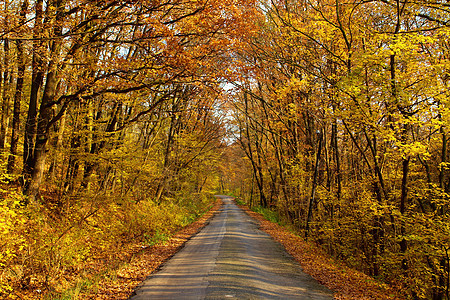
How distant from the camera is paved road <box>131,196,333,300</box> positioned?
5.96m

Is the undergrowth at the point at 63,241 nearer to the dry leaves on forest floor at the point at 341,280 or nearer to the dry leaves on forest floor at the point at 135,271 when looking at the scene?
the dry leaves on forest floor at the point at 135,271

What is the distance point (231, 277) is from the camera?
6953mm

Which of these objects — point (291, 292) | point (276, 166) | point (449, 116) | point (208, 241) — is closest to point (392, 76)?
point (449, 116)

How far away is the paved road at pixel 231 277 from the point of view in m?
5.96

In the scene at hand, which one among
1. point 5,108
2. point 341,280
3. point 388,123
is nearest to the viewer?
point 341,280

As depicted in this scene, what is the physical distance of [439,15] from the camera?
858 cm

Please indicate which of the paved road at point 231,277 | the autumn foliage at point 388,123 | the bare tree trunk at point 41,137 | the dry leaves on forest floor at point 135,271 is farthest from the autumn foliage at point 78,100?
the autumn foliage at point 388,123

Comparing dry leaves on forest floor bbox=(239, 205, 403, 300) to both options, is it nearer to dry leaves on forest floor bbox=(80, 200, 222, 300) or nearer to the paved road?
the paved road

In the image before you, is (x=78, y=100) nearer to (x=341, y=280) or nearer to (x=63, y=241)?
(x=63, y=241)

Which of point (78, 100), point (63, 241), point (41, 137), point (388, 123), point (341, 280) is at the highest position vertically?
point (78, 100)

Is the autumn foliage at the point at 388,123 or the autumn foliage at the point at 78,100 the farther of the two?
the autumn foliage at the point at 388,123

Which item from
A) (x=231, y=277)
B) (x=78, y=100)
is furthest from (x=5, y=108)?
(x=231, y=277)

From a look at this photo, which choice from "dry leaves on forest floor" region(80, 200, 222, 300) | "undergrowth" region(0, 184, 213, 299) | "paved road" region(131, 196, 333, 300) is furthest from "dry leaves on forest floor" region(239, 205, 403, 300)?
"undergrowth" region(0, 184, 213, 299)

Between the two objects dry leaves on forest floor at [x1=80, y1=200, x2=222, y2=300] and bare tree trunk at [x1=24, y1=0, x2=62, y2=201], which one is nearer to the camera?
dry leaves on forest floor at [x1=80, y1=200, x2=222, y2=300]
